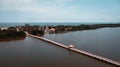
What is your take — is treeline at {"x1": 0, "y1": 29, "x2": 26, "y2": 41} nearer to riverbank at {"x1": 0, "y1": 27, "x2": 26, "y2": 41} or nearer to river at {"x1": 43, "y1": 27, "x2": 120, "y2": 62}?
riverbank at {"x1": 0, "y1": 27, "x2": 26, "y2": 41}

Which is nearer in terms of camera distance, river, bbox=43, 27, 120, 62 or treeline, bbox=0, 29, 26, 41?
river, bbox=43, 27, 120, 62

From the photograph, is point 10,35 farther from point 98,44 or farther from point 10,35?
point 98,44

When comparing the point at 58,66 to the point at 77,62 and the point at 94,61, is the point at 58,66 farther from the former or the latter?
the point at 94,61

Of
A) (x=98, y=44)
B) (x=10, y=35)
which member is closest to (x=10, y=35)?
(x=10, y=35)

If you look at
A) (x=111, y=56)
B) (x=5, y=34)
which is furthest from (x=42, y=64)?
(x=5, y=34)

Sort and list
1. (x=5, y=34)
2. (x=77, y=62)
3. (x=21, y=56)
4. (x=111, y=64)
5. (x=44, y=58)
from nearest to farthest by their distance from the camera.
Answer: (x=111, y=64), (x=77, y=62), (x=44, y=58), (x=21, y=56), (x=5, y=34)

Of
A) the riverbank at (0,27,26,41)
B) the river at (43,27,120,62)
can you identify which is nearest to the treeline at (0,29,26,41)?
the riverbank at (0,27,26,41)

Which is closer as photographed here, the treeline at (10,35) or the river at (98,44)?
the river at (98,44)

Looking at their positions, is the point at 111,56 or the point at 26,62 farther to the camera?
the point at 111,56

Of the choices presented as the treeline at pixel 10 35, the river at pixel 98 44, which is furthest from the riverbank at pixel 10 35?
the river at pixel 98 44

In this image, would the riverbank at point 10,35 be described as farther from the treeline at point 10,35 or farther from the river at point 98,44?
the river at point 98,44

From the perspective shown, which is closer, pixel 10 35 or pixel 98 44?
pixel 98 44
